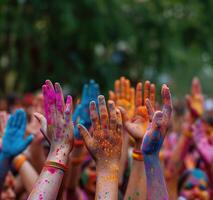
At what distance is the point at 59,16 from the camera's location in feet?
34.8

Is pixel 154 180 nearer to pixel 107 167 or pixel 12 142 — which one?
pixel 107 167

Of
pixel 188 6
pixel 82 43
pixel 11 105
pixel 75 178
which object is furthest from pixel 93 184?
pixel 188 6

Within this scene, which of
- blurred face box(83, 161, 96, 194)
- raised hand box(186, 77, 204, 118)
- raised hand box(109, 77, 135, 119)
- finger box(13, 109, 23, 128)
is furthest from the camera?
raised hand box(186, 77, 204, 118)

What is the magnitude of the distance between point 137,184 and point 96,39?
7.73 meters

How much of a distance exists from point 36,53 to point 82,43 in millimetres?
1038

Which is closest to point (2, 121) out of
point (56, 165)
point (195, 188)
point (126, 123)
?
point (126, 123)

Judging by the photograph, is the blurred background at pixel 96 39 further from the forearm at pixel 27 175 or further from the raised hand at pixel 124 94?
the forearm at pixel 27 175

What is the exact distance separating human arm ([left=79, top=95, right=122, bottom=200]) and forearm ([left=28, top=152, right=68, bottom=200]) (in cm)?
16

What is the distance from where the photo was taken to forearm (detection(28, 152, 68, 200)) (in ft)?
9.12

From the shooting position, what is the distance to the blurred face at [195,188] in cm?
459

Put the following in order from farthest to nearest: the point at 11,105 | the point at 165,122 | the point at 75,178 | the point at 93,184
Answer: the point at 11,105, the point at 93,184, the point at 75,178, the point at 165,122

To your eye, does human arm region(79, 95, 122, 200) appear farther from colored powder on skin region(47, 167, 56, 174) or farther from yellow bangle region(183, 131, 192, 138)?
yellow bangle region(183, 131, 192, 138)

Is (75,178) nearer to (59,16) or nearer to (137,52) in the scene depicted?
(59,16)

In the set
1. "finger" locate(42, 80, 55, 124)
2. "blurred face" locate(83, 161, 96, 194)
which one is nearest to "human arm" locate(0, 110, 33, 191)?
"finger" locate(42, 80, 55, 124)
